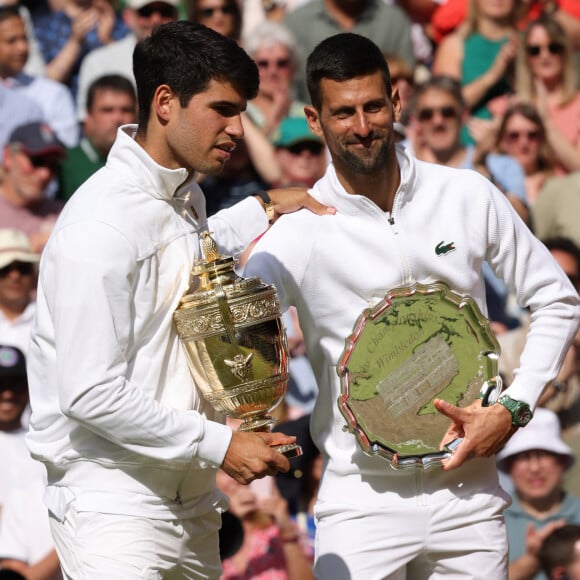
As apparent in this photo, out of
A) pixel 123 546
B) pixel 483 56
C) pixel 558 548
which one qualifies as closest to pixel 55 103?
pixel 483 56

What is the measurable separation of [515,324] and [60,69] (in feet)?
9.66

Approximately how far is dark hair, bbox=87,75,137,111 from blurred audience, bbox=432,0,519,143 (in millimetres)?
1731

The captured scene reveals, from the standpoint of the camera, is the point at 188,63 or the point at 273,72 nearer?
the point at 188,63

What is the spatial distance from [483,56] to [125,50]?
6.63 feet

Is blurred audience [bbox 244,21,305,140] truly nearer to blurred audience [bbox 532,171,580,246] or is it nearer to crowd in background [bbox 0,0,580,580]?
crowd in background [bbox 0,0,580,580]

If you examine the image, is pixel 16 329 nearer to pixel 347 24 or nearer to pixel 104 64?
pixel 104 64

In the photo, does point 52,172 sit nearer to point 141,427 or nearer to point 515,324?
point 515,324

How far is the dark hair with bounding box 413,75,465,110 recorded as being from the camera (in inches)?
284

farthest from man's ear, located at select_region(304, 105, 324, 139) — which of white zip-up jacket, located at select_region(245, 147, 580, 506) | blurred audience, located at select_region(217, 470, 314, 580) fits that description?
blurred audience, located at select_region(217, 470, 314, 580)

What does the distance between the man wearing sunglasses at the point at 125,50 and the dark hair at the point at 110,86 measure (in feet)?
0.35

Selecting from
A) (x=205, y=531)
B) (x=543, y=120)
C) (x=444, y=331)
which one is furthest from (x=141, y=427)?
(x=543, y=120)

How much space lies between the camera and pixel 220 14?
7.35 meters

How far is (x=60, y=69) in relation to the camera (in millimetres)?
7484

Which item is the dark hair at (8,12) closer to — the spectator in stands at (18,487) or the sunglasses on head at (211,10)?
the sunglasses on head at (211,10)
